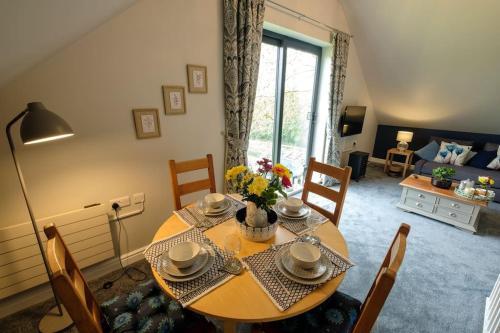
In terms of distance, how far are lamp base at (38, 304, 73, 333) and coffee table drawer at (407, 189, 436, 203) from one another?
3.76m

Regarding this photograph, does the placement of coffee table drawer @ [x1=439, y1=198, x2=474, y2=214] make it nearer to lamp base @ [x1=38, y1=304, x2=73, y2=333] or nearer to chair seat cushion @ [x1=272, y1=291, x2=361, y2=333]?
chair seat cushion @ [x1=272, y1=291, x2=361, y2=333]

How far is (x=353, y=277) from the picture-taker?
1894 millimetres

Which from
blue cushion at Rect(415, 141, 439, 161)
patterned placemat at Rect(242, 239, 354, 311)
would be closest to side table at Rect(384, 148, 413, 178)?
blue cushion at Rect(415, 141, 439, 161)

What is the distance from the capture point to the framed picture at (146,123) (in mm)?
1717

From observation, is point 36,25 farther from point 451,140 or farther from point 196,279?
point 451,140

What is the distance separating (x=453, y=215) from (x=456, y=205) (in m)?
0.14

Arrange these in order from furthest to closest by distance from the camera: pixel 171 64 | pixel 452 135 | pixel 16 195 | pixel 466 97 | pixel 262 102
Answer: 1. pixel 452 135
2. pixel 466 97
3. pixel 262 102
4. pixel 171 64
5. pixel 16 195

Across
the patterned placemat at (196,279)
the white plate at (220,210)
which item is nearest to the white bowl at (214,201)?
the white plate at (220,210)

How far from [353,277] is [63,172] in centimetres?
238

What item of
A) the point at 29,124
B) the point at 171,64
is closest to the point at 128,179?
the point at 29,124

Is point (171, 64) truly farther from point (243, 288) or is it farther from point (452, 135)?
point (452, 135)

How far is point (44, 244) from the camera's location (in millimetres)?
1457

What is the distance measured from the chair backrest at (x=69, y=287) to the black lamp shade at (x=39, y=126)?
0.41 meters

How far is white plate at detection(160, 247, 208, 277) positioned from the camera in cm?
91
